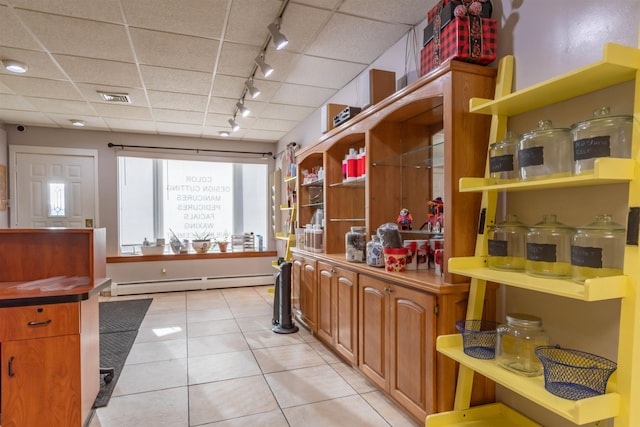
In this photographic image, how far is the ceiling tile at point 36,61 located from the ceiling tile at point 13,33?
123 millimetres

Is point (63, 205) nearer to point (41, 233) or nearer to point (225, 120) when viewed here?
point (225, 120)

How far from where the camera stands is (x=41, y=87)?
3.94 meters

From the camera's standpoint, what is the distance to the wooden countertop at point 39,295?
200 cm

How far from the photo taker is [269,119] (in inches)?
207

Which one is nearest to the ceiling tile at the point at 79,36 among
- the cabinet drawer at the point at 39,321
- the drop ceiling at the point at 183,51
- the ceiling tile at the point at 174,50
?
the drop ceiling at the point at 183,51

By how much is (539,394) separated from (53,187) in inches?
262

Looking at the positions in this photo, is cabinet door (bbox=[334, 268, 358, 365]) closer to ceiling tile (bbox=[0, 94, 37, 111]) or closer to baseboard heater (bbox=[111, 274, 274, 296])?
baseboard heater (bbox=[111, 274, 274, 296])

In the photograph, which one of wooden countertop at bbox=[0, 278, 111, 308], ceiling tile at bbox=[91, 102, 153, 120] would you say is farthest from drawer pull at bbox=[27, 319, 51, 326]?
ceiling tile at bbox=[91, 102, 153, 120]

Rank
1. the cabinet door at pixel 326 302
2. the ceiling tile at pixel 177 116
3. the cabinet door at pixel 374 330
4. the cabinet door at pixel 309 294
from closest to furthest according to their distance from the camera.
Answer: the cabinet door at pixel 374 330 < the cabinet door at pixel 326 302 < the cabinet door at pixel 309 294 < the ceiling tile at pixel 177 116

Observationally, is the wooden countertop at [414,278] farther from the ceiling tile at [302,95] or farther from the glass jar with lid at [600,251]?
the ceiling tile at [302,95]

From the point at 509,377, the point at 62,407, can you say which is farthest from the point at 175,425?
the point at 509,377

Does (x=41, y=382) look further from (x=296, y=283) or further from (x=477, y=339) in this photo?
(x=296, y=283)

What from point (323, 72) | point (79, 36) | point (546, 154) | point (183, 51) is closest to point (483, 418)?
point (546, 154)

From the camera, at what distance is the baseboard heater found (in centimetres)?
587
